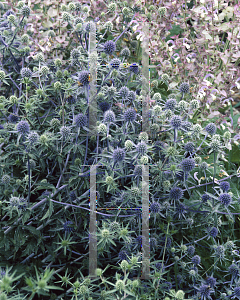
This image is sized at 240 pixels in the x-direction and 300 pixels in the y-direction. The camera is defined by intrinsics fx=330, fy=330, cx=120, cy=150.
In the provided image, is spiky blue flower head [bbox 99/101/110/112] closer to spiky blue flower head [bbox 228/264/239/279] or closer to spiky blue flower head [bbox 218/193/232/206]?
spiky blue flower head [bbox 218/193/232/206]

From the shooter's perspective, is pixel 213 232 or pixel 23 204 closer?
pixel 23 204

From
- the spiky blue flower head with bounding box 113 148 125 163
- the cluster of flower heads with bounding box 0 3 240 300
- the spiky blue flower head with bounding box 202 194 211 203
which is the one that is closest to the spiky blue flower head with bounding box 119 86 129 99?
the cluster of flower heads with bounding box 0 3 240 300

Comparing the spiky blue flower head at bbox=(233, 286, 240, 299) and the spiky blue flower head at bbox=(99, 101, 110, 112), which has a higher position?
the spiky blue flower head at bbox=(99, 101, 110, 112)

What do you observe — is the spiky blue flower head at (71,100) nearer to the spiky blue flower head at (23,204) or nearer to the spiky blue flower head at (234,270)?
the spiky blue flower head at (23,204)

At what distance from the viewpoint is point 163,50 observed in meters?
3.08

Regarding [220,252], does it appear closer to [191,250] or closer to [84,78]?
[191,250]

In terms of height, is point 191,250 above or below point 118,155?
below

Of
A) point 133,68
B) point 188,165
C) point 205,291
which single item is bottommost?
point 205,291

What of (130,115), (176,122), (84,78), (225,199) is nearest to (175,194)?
(225,199)

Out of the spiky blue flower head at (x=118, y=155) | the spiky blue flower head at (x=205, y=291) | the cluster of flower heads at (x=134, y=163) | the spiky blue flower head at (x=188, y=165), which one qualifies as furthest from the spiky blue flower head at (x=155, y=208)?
the spiky blue flower head at (x=205, y=291)

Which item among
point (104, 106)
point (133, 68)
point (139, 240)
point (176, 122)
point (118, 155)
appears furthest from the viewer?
point (133, 68)

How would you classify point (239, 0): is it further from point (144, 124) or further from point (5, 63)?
point (5, 63)

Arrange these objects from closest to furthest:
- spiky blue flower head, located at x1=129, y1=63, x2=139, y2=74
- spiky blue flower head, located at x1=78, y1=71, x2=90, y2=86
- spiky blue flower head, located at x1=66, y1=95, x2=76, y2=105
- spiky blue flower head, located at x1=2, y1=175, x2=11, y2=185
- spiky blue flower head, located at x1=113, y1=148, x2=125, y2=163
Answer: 1. spiky blue flower head, located at x1=113, y1=148, x2=125, y2=163
2. spiky blue flower head, located at x1=78, y1=71, x2=90, y2=86
3. spiky blue flower head, located at x1=2, y1=175, x2=11, y2=185
4. spiky blue flower head, located at x1=66, y1=95, x2=76, y2=105
5. spiky blue flower head, located at x1=129, y1=63, x2=139, y2=74

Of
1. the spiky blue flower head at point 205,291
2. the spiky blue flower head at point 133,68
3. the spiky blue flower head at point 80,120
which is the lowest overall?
the spiky blue flower head at point 205,291
